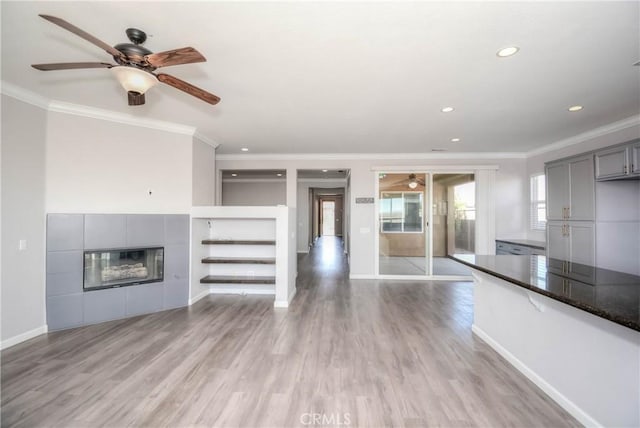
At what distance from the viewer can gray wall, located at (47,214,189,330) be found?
327cm

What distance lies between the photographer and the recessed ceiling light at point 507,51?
2121 mm

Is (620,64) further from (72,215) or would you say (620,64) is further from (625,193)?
(72,215)

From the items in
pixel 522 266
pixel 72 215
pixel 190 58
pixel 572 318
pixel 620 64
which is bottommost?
pixel 572 318

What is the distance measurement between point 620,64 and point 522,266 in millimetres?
1943

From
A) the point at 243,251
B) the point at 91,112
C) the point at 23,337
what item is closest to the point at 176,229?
the point at 243,251

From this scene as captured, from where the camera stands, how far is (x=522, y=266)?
2.65 metres

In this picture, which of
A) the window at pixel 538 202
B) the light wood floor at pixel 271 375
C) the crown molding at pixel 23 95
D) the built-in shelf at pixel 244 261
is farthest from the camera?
the window at pixel 538 202

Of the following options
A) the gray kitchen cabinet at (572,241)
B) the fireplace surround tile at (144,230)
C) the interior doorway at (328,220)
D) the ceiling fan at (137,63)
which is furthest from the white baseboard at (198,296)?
the interior doorway at (328,220)

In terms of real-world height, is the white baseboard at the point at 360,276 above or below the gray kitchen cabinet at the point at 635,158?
below

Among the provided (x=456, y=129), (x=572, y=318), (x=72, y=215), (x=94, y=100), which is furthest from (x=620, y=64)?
(x=72, y=215)

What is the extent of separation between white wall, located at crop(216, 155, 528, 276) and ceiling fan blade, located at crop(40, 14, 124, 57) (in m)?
4.20

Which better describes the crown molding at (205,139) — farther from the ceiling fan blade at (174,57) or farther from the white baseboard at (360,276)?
the white baseboard at (360,276)

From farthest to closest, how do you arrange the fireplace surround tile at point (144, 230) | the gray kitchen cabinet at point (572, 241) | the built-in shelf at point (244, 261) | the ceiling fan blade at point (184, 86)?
the built-in shelf at point (244, 261) < the fireplace surround tile at point (144, 230) < the gray kitchen cabinet at point (572, 241) < the ceiling fan blade at point (184, 86)

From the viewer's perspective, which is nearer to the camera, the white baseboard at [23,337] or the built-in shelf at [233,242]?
the white baseboard at [23,337]
